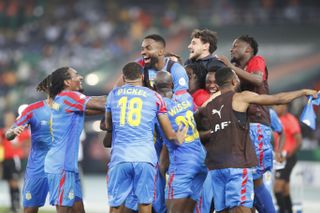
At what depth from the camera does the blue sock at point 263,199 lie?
36.3ft

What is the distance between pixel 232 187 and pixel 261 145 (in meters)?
1.50

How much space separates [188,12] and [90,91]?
483 cm

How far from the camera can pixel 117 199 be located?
31.5ft

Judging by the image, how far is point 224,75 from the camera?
9.91 metres

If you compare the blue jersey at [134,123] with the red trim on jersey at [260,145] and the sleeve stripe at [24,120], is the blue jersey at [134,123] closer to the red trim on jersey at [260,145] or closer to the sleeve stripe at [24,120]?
the sleeve stripe at [24,120]

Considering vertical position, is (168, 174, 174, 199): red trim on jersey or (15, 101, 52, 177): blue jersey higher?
(15, 101, 52, 177): blue jersey

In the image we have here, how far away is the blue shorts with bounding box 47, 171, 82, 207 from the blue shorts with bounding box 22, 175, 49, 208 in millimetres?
869

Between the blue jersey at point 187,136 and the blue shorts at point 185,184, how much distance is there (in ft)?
0.24

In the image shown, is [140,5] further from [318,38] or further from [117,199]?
[117,199]

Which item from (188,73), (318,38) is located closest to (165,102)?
(188,73)

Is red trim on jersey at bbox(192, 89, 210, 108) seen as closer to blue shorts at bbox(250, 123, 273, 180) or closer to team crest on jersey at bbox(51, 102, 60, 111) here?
blue shorts at bbox(250, 123, 273, 180)

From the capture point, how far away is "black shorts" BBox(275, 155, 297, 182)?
15.9 m

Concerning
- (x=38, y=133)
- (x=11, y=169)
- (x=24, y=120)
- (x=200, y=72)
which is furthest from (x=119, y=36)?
(x=200, y=72)

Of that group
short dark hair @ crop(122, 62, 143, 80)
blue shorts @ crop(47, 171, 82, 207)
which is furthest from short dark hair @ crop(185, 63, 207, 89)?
blue shorts @ crop(47, 171, 82, 207)
